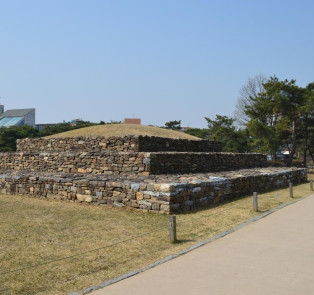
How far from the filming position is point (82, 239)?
6.25 metres

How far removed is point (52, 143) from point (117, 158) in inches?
234

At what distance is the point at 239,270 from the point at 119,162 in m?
8.50

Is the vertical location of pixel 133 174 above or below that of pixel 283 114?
below

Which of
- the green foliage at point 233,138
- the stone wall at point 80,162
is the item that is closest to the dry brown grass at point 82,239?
the stone wall at point 80,162

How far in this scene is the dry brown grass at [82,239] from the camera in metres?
→ 4.37

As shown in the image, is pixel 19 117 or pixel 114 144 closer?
pixel 114 144

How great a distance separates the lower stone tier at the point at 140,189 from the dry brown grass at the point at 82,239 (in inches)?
13.9

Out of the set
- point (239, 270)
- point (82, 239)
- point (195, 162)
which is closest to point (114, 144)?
point (195, 162)

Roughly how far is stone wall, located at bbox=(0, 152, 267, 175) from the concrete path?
5778 millimetres

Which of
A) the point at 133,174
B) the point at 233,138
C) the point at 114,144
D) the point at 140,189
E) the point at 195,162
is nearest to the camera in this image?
the point at 140,189

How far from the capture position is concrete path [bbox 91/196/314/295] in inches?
149

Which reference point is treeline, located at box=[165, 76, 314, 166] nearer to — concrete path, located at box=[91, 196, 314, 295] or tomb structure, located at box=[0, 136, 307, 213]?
tomb structure, located at box=[0, 136, 307, 213]

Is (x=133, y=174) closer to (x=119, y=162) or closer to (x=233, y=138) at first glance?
(x=119, y=162)

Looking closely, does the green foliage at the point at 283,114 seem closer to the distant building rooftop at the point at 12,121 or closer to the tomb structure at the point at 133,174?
the tomb structure at the point at 133,174
